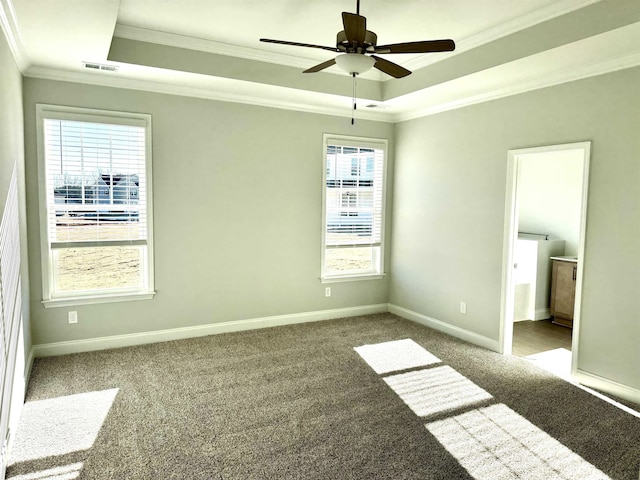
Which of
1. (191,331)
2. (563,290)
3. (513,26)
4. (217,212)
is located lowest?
(191,331)

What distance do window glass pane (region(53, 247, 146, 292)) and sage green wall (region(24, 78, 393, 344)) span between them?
195mm

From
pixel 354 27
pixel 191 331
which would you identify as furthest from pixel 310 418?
pixel 354 27

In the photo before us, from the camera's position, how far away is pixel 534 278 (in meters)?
5.49

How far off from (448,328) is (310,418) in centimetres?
248

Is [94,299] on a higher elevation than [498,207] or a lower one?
lower

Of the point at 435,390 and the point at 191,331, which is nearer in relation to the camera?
the point at 435,390

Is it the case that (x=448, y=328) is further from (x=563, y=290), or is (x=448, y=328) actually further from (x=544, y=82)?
(x=544, y=82)

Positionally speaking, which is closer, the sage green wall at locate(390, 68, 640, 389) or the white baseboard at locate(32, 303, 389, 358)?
the sage green wall at locate(390, 68, 640, 389)

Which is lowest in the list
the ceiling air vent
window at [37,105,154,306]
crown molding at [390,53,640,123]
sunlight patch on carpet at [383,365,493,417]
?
sunlight patch on carpet at [383,365,493,417]

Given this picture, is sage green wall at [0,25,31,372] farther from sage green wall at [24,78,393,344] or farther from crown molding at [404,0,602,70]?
crown molding at [404,0,602,70]

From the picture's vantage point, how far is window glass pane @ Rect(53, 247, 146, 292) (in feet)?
13.6

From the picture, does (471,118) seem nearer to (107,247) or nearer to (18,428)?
A: (107,247)

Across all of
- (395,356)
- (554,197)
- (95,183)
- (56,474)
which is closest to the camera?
(56,474)

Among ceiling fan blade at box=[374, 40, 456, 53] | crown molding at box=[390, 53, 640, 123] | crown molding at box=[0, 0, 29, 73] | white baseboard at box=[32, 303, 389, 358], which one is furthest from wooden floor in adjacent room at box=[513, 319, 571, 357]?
crown molding at box=[0, 0, 29, 73]
